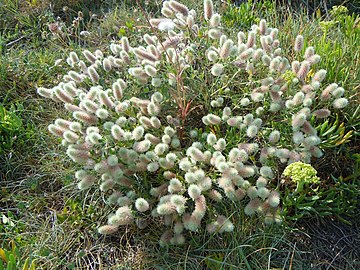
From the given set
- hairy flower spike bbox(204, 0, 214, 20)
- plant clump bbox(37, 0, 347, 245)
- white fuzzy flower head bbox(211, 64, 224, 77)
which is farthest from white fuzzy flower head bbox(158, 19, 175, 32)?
white fuzzy flower head bbox(211, 64, 224, 77)

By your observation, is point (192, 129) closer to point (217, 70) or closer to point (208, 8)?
point (217, 70)

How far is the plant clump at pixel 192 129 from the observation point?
7.88 ft

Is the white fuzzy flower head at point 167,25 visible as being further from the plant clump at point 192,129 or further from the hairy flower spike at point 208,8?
the hairy flower spike at point 208,8

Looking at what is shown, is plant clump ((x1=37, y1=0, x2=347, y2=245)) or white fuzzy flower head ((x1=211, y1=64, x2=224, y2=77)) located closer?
plant clump ((x1=37, y1=0, x2=347, y2=245))

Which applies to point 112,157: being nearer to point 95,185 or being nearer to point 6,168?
point 95,185

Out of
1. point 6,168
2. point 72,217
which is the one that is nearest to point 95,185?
point 72,217

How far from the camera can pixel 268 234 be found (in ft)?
8.16

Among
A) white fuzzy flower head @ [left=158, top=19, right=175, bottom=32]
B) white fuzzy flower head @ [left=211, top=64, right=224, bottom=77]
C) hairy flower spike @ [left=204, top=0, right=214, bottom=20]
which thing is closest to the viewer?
white fuzzy flower head @ [left=211, top=64, right=224, bottom=77]

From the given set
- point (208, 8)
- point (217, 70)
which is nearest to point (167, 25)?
point (208, 8)

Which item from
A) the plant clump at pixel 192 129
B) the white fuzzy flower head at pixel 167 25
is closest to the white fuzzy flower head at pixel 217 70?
the plant clump at pixel 192 129

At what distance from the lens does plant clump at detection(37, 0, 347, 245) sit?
2.40 meters

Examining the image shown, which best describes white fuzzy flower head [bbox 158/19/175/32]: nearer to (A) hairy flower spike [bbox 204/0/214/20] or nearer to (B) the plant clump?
(B) the plant clump

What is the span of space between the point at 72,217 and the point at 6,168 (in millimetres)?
706

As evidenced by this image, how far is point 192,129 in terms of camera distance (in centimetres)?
287
